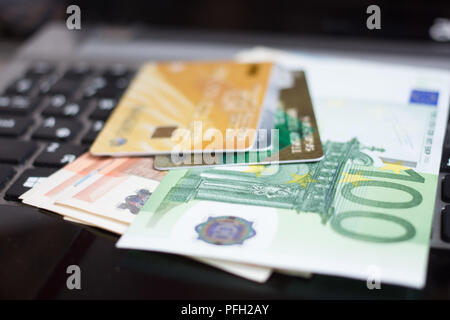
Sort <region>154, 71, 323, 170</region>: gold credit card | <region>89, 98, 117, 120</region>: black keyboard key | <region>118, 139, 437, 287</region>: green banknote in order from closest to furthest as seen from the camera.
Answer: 1. <region>118, 139, 437, 287</region>: green banknote
2. <region>154, 71, 323, 170</region>: gold credit card
3. <region>89, 98, 117, 120</region>: black keyboard key

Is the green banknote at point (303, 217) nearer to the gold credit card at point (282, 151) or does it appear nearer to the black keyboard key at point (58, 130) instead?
the gold credit card at point (282, 151)

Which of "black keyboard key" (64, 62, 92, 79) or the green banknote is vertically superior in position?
"black keyboard key" (64, 62, 92, 79)

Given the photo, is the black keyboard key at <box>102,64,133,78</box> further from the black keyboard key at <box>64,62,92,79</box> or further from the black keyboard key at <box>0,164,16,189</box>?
the black keyboard key at <box>0,164,16,189</box>

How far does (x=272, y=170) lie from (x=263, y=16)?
0.34 metres

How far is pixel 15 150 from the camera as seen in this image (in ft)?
1.65

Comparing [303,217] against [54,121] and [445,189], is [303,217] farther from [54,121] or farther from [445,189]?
[54,121]

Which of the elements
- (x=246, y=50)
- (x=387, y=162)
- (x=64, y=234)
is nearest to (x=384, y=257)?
(x=387, y=162)

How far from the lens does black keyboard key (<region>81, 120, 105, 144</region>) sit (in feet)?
1.71

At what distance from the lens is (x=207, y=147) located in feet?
1.54

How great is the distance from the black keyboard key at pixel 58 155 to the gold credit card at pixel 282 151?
0.09 m

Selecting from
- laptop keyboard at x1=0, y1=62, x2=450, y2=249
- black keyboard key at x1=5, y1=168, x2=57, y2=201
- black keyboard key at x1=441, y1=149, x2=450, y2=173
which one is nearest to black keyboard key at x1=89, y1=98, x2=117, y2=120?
laptop keyboard at x1=0, y1=62, x2=450, y2=249

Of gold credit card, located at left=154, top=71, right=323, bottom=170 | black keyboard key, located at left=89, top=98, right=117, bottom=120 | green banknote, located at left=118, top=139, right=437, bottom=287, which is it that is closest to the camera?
green banknote, located at left=118, top=139, right=437, bottom=287
